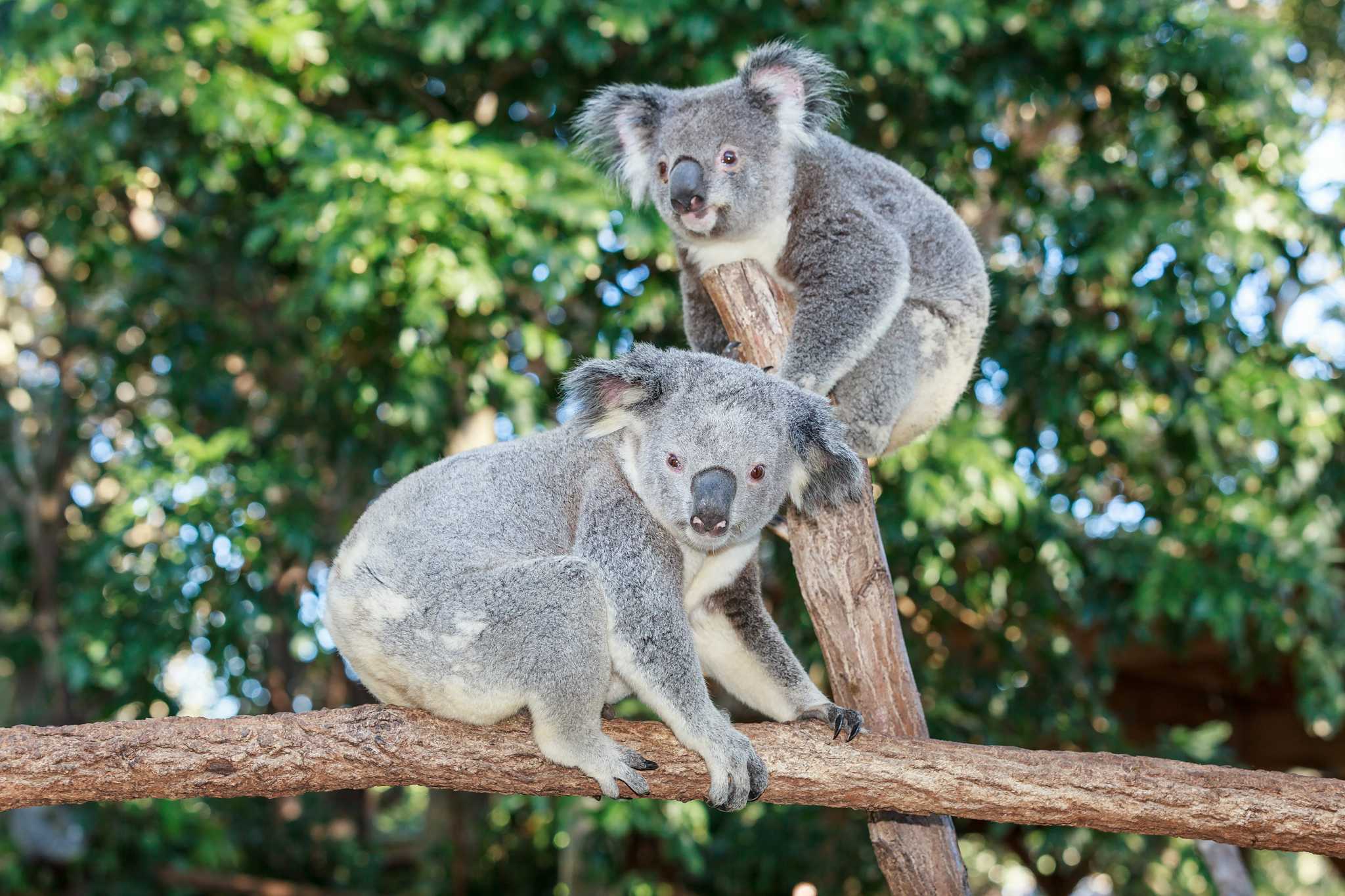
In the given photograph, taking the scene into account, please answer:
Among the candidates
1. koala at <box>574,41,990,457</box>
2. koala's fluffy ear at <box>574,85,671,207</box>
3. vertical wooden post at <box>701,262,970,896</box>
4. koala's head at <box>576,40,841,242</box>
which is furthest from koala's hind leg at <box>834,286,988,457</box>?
koala's fluffy ear at <box>574,85,671,207</box>

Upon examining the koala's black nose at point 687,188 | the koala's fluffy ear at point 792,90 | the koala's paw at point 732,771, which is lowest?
the koala's paw at point 732,771

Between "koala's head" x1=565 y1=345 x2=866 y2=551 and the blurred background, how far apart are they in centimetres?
170

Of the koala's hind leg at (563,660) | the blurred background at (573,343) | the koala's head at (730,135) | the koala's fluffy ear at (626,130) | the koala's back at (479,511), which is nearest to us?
the koala's hind leg at (563,660)

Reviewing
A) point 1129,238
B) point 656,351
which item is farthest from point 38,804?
point 1129,238

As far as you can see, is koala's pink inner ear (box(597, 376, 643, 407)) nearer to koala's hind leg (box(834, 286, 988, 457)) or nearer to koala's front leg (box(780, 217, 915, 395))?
koala's front leg (box(780, 217, 915, 395))

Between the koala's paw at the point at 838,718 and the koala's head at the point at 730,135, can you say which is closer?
the koala's paw at the point at 838,718

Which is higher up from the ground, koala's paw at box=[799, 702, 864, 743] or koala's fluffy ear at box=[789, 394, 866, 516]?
koala's fluffy ear at box=[789, 394, 866, 516]

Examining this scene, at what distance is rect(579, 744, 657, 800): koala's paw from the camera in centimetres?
258

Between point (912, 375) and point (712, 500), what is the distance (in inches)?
42.9

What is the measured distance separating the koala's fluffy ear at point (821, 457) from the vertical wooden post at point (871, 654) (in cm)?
19

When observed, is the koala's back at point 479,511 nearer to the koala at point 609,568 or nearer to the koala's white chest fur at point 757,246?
the koala at point 609,568

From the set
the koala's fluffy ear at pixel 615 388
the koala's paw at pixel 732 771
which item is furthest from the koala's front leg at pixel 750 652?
the koala's fluffy ear at pixel 615 388

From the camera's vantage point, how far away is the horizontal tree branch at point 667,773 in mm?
2574

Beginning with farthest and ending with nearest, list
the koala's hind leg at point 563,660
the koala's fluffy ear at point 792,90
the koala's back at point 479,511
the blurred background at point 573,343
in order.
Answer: the blurred background at point 573,343, the koala's fluffy ear at point 792,90, the koala's back at point 479,511, the koala's hind leg at point 563,660
